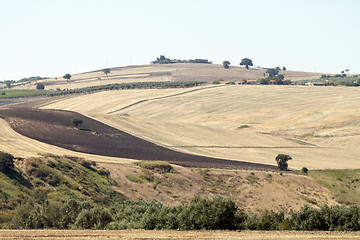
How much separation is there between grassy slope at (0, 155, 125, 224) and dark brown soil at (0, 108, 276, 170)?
14878mm

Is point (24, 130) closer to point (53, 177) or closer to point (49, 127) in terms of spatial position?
point (49, 127)

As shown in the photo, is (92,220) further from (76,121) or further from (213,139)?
(213,139)

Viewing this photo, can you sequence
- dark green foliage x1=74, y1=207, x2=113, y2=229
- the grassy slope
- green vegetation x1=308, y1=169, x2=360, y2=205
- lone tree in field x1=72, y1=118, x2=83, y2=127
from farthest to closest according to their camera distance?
lone tree in field x1=72, y1=118, x2=83, y2=127 → green vegetation x1=308, y1=169, x2=360, y2=205 → the grassy slope → dark green foliage x1=74, y1=207, x2=113, y2=229

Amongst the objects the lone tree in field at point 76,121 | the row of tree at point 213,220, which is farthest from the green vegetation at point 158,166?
the row of tree at point 213,220

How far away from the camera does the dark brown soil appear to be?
240ft

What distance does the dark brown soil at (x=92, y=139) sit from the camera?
73.1 m

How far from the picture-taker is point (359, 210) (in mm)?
30859

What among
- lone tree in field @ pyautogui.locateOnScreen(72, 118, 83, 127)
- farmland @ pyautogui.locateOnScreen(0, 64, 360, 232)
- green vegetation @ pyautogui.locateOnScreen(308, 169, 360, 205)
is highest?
lone tree in field @ pyautogui.locateOnScreen(72, 118, 83, 127)

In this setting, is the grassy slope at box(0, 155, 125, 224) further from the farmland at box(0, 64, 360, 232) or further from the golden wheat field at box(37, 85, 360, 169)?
the golden wheat field at box(37, 85, 360, 169)

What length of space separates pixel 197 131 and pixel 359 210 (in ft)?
237

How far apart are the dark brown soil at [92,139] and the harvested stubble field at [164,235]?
40.4m

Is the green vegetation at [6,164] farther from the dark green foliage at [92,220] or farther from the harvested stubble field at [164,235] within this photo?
the harvested stubble field at [164,235]

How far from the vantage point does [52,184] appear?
2044 inches

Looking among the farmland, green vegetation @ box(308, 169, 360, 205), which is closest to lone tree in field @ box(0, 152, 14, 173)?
the farmland
